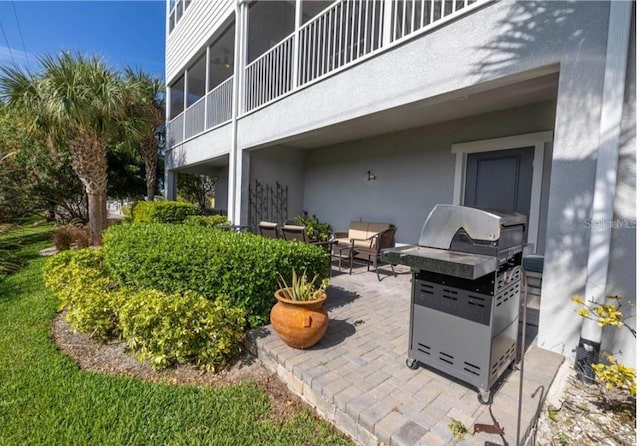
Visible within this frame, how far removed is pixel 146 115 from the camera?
9.15 m

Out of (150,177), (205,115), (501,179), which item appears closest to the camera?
(501,179)

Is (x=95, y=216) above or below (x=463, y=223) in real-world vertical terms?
below

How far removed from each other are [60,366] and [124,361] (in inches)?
21.4

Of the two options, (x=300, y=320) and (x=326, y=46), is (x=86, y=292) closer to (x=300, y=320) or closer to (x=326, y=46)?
(x=300, y=320)

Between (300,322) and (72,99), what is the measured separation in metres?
7.75

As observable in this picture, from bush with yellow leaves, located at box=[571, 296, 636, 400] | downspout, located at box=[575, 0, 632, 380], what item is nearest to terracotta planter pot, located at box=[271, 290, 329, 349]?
bush with yellow leaves, located at box=[571, 296, 636, 400]

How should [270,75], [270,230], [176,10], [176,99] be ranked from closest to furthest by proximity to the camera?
1. [270,230]
2. [270,75]
3. [176,10]
4. [176,99]

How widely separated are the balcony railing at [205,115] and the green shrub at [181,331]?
6.45m

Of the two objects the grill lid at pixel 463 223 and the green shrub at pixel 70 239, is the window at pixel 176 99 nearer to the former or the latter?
the green shrub at pixel 70 239

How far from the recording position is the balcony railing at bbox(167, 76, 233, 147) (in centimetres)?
834

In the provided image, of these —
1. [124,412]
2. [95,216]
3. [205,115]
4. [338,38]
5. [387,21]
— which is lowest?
[124,412]

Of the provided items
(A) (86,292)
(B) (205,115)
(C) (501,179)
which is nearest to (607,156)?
(C) (501,179)

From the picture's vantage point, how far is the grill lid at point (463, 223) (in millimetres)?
2129

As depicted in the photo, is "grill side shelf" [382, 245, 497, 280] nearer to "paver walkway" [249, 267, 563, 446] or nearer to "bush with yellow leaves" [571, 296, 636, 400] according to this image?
"paver walkway" [249, 267, 563, 446]
